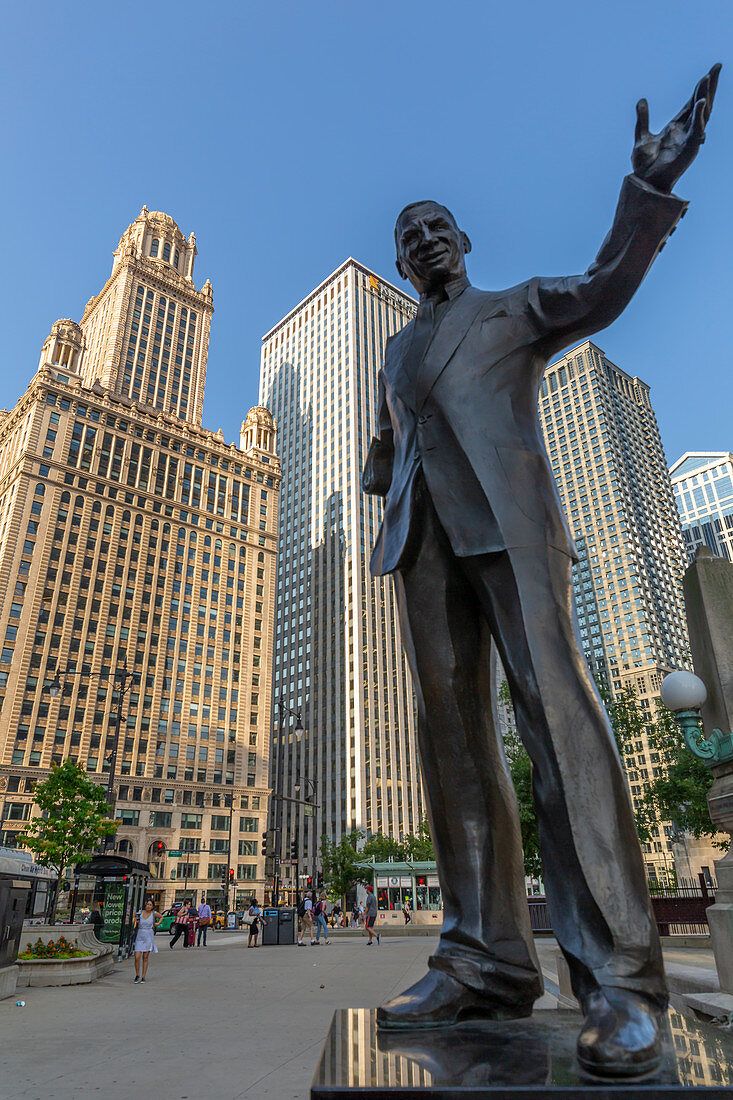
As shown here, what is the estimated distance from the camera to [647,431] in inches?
5448

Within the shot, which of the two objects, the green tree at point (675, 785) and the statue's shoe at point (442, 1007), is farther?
the green tree at point (675, 785)

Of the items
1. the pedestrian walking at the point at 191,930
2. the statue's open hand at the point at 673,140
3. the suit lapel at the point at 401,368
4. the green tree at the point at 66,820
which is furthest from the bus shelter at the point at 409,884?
the statue's open hand at the point at 673,140

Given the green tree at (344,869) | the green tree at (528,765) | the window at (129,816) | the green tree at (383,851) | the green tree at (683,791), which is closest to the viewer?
the green tree at (528,765)

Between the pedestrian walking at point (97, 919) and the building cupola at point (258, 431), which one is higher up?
the building cupola at point (258, 431)

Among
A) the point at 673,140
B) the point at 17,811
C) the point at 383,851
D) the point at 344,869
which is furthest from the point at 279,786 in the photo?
the point at 673,140

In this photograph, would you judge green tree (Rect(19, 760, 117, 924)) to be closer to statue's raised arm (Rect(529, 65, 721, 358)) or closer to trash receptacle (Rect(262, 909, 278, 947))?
trash receptacle (Rect(262, 909, 278, 947))

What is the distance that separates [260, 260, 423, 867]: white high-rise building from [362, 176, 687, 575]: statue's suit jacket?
81.5 meters

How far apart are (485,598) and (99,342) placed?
110 m

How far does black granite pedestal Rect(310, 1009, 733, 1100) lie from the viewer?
5.98 feet

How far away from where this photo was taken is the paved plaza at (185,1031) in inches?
196

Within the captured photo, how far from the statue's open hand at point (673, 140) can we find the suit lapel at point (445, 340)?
972 mm

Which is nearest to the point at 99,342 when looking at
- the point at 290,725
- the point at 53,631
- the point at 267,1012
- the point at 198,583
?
the point at 198,583

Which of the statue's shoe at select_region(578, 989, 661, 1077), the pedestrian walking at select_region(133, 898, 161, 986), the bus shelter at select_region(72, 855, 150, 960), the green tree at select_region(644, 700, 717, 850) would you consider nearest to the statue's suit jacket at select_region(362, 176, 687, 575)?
the statue's shoe at select_region(578, 989, 661, 1077)

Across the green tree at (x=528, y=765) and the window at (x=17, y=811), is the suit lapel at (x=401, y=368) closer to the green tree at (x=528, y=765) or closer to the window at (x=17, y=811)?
the green tree at (x=528, y=765)
